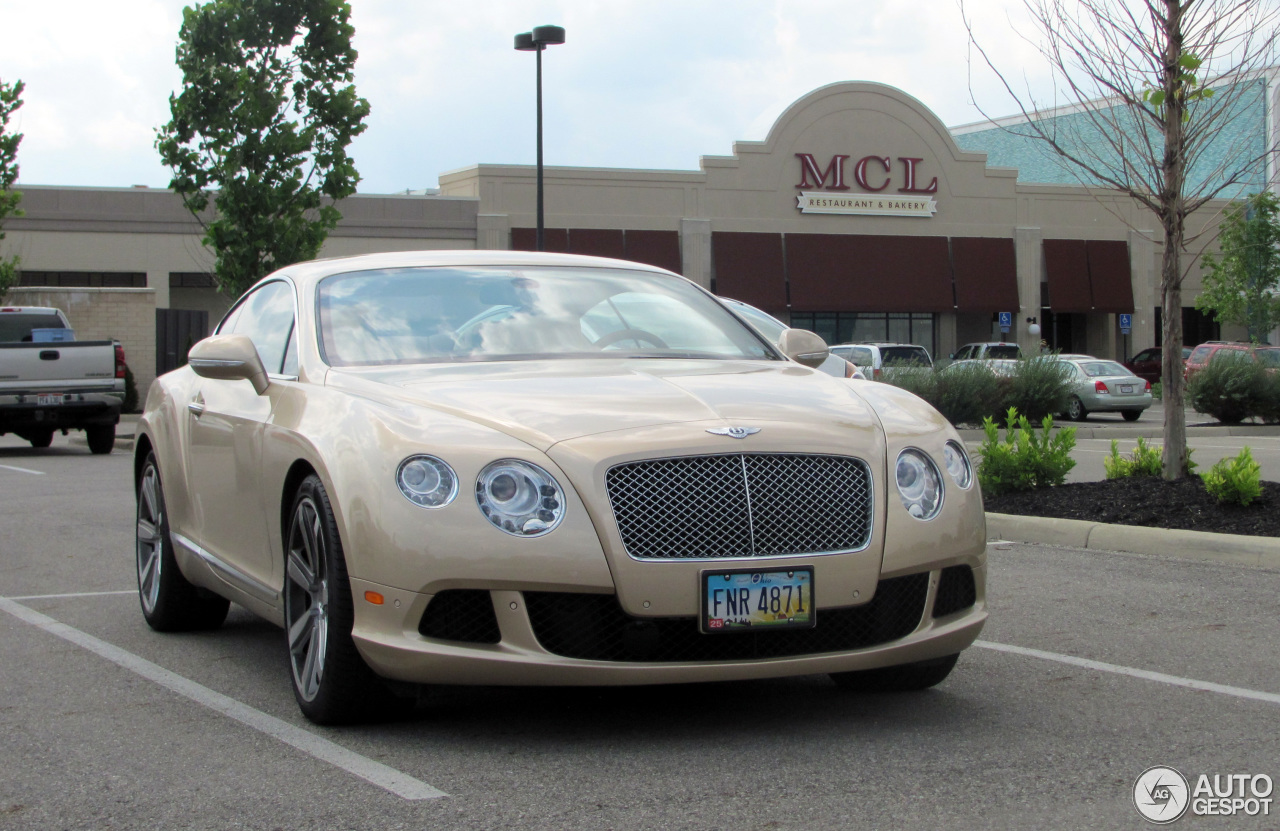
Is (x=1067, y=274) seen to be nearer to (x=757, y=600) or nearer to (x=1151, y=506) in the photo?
(x=1151, y=506)

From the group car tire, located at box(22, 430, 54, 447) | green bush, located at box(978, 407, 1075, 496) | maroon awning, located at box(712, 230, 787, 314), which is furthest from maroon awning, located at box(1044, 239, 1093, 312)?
green bush, located at box(978, 407, 1075, 496)

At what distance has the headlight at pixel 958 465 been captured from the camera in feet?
15.4

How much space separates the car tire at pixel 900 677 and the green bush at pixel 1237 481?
15.7ft

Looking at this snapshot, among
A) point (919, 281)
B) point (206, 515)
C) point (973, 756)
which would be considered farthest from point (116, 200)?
point (973, 756)

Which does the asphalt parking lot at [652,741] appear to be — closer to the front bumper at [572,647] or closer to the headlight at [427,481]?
the front bumper at [572,647]

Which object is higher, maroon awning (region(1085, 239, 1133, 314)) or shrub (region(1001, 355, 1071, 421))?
maroon awning (region(1085, 239, 1133, 314))

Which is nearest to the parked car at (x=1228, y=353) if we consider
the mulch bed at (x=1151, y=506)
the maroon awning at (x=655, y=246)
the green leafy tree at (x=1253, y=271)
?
the green leafy tree at (x=1253, y=271)

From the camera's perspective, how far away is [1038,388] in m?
23.2

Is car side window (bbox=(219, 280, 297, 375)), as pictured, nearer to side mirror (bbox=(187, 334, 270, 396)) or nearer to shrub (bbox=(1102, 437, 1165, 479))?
side mirror (bbox=(187, 334, 270, 396))

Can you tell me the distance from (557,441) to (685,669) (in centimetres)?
75

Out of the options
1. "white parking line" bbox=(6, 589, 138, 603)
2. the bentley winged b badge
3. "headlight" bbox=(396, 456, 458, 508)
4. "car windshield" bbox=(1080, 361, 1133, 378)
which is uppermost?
"car windshield" bbox=(1080, 361, 1133, 378)

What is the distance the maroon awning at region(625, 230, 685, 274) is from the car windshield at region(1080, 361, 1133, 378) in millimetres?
15729

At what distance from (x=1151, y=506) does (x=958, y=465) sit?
5.33m

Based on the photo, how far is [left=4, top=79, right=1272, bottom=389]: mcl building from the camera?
38.4 m
